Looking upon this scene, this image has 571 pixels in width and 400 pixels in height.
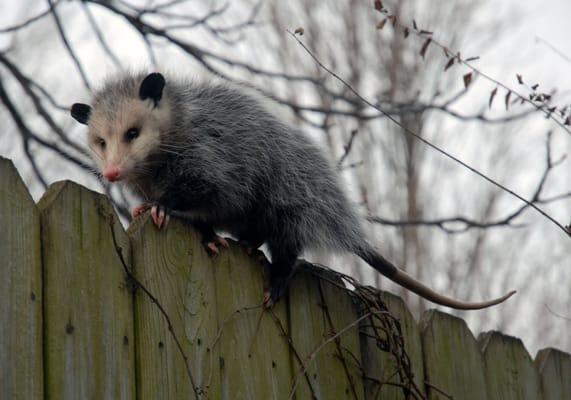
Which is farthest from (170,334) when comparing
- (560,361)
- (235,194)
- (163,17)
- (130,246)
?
(163,17)

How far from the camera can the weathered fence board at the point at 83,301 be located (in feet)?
4.55

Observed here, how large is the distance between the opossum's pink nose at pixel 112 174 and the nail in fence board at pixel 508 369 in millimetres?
1024

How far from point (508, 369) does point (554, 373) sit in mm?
229

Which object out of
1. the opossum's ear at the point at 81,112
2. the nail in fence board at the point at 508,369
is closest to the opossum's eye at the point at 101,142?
the opossum's ear at the point at 81,112

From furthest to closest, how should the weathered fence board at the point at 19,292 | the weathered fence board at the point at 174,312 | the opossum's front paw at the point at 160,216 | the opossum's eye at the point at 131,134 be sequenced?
the opossum's eye at the point at 131,134
the opossum's front paw at the point at 160,216
the weathered fence board at the point at 174,312
the weathered fence board at the point at 19,292

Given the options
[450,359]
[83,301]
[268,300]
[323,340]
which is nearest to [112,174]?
[268,300]

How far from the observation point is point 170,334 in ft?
5.26

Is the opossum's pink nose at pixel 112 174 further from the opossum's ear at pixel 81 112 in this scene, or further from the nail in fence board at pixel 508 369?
the nail in fence board at pixel 508 369

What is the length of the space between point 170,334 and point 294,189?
82 centimetres

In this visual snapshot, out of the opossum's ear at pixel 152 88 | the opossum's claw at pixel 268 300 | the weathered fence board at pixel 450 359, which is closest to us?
the opossum's claw at pixel 268 300

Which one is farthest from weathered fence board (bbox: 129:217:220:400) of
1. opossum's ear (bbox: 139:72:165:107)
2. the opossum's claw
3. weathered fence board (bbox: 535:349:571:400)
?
weathered fence board (bbox: 535:349:571:400)

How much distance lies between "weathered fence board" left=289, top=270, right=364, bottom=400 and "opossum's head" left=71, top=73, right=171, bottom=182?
53 centimetres

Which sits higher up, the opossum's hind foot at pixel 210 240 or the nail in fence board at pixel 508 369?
the opossum's hind foot at pixel 210 240

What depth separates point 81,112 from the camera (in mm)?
2494
